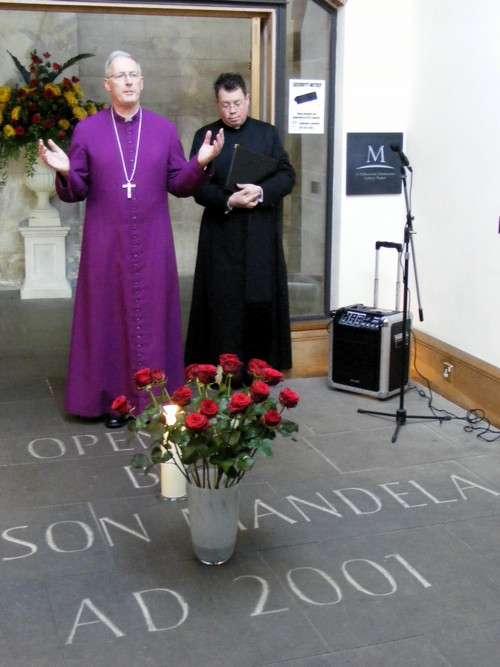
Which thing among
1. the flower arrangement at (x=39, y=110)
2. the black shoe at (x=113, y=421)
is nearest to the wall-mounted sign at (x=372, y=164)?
the black shoe at (x=113, y=421)

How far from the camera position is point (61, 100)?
7.96 meters

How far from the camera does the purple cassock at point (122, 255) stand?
4660mm

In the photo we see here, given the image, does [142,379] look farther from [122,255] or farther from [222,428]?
[122,255]

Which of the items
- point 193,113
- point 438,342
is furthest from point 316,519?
point 193,113

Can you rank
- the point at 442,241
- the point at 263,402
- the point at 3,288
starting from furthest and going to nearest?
the point at 3,288
the point at 442,241
the point at 263,402

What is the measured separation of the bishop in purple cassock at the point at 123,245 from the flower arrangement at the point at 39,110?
337 cm

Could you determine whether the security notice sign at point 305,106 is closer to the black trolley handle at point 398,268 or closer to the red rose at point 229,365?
the black trolley handle at point 398,268

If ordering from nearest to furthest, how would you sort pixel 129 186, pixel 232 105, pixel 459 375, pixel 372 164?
1. pixel 129 186
2. pixel 232 105
3. pixel 459 375
4. pixel 372 164

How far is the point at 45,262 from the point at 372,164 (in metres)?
3.90

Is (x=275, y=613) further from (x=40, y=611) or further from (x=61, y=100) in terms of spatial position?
(x=61, y=100)

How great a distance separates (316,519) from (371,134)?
270 centimetres

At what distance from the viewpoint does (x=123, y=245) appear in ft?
15.5

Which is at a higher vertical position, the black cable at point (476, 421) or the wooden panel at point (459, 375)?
the wooden panel at point (459, 375)

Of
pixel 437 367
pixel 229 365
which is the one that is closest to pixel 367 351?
pixel 437 367
